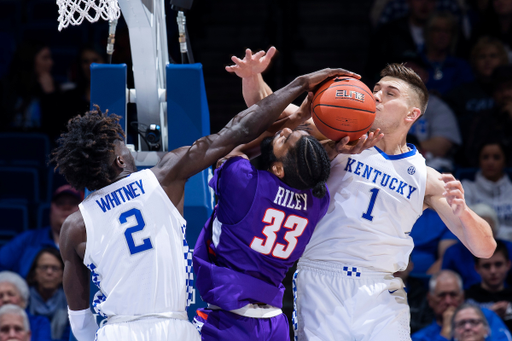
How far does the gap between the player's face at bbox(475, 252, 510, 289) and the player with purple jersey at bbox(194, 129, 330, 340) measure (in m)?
3.43

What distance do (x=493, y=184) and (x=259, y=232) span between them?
4.75m

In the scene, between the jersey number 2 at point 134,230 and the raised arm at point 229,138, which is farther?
the raised arm at point 229,138

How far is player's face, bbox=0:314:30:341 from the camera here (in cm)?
578

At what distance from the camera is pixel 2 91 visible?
8.59m

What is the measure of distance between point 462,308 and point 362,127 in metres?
2.83

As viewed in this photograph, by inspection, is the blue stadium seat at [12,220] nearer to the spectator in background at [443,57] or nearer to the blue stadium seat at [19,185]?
the blue stadium seat at [19,185]

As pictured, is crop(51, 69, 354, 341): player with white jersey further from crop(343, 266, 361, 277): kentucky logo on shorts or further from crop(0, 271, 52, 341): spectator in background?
crop(0, 271, 52, 341): spectator in background

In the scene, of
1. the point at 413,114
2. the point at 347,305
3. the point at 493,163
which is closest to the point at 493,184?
the point at 493,163

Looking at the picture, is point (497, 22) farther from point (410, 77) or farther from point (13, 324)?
point (13, 324)

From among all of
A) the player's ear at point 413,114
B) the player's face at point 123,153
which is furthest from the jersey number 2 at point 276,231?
the player's ear at point 413,114

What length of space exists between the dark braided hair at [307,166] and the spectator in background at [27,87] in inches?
219

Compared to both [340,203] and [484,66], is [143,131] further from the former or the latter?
[484,66]

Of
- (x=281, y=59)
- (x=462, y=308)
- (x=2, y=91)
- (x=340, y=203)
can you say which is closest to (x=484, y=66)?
(x=281, y=59)

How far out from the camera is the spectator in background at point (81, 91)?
7.99m
